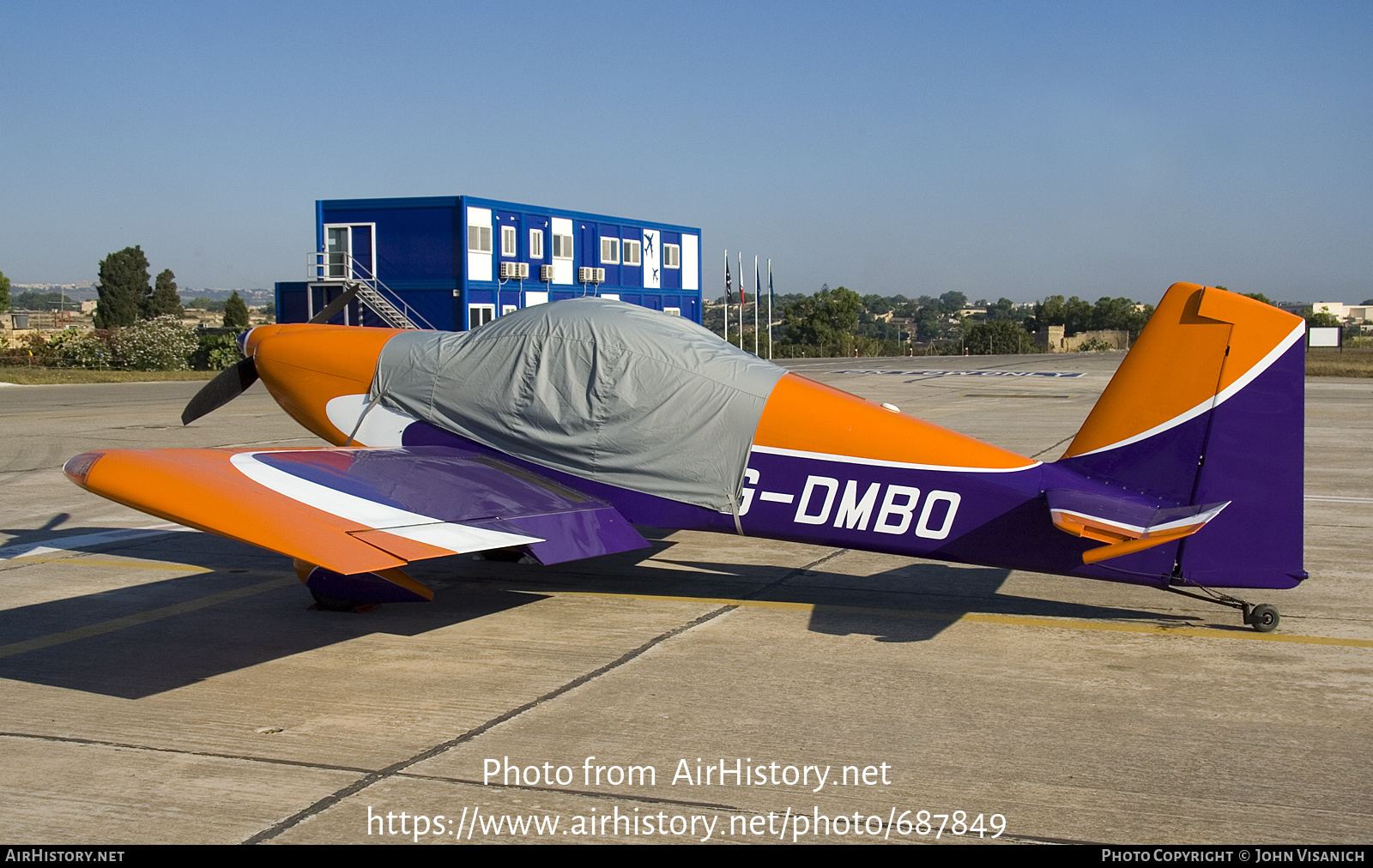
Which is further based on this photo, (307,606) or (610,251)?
(610,251)

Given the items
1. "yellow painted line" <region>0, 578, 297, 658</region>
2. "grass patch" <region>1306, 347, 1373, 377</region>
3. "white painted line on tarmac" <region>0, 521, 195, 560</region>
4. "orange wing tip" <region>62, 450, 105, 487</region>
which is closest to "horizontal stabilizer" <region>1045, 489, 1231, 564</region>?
"orange wing tip" <region>62, 450, 105, 487</region>

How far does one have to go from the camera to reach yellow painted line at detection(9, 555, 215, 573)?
356 inches

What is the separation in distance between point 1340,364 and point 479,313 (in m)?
38.8

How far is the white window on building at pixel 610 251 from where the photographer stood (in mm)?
50906

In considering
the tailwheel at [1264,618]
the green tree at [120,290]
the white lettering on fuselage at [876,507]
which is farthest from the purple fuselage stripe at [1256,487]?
the green tree at [120,290]

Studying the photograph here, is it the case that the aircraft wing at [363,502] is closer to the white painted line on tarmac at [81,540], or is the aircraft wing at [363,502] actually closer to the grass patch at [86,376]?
the white painted line on tarmac at [81,540]

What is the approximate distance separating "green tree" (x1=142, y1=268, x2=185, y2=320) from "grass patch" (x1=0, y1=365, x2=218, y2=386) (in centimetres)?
3679

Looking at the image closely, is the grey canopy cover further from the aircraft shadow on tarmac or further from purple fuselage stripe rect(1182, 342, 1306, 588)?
purple fuselage stripe rect(1182, 342, 1306, 588)

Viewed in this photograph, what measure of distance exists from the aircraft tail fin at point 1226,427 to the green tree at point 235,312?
73.6 metres

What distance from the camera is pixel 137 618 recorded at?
736 cm

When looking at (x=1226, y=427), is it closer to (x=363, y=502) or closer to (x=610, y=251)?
(x=363, y=502)

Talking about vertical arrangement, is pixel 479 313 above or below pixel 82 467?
above

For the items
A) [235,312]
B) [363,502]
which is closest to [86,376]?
[363,502]
